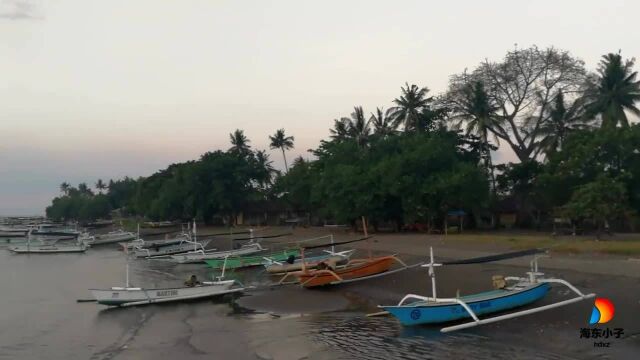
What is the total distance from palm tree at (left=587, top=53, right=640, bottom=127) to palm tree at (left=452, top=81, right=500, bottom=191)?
10507 millimetres

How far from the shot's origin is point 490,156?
62094 mm

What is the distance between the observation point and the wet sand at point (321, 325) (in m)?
16.1

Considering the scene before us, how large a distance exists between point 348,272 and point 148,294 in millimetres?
9872

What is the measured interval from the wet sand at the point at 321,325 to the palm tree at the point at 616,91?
27.0m

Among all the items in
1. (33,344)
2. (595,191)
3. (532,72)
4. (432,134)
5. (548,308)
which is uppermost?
(532,72)

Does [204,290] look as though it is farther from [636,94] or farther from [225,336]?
[636,94]

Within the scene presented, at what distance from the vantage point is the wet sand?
16094 millimetres

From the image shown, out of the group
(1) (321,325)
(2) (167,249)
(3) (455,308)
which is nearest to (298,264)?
(1) (321,325)

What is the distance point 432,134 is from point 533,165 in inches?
422

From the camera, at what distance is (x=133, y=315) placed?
2472cm

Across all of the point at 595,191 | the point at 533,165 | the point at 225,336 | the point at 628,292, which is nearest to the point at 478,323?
the point at 628,292

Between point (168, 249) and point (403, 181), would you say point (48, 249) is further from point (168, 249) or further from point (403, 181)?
point (403, 181)

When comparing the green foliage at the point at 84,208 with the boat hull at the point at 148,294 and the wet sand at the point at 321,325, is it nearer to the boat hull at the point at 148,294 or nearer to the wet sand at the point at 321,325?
the wet sand at the point at 321,325

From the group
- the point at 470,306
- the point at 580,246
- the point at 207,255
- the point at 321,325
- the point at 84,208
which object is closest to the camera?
the point at 470,306
